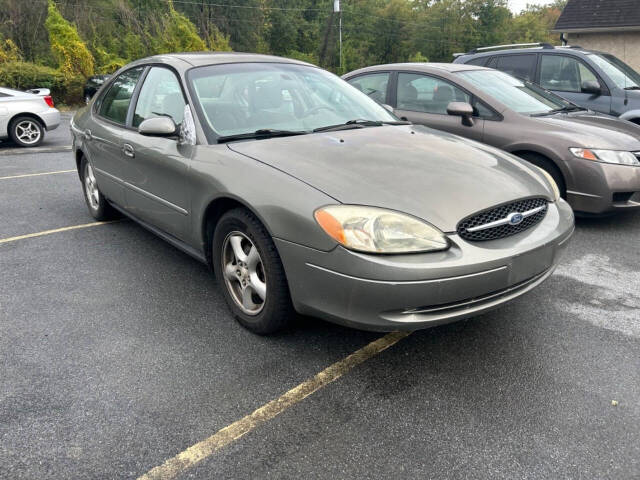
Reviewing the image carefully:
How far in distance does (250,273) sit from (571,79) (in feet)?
20.7

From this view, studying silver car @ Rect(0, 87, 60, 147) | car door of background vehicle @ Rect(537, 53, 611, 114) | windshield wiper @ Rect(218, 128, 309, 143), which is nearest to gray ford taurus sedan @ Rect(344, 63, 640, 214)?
car door of background vehicle @ Rect(537, 53, 611, 114)

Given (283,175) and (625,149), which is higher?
(283,175)

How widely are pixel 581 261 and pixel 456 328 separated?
5.67 ft

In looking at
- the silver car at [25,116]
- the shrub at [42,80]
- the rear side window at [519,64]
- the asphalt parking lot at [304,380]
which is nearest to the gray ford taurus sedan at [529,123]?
the asphalt parking lot at [304,380]

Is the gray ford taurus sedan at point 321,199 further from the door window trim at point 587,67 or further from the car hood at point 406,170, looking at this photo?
the door window trim at point 587,67

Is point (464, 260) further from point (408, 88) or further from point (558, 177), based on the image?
point (408, 88)

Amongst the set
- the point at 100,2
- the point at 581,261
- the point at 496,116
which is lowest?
the point at 581,261

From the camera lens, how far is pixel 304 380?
261 centimetres

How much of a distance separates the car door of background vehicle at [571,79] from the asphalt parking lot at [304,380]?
4.13 metres

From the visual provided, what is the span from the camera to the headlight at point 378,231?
7.73ft

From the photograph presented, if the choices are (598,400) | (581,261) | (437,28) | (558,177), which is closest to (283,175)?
(598,400)

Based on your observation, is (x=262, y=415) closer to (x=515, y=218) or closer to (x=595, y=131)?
(x=515, y=218)

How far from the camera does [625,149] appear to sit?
481cm

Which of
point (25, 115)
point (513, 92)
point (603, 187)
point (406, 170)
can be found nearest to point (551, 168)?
point (603, 187)
